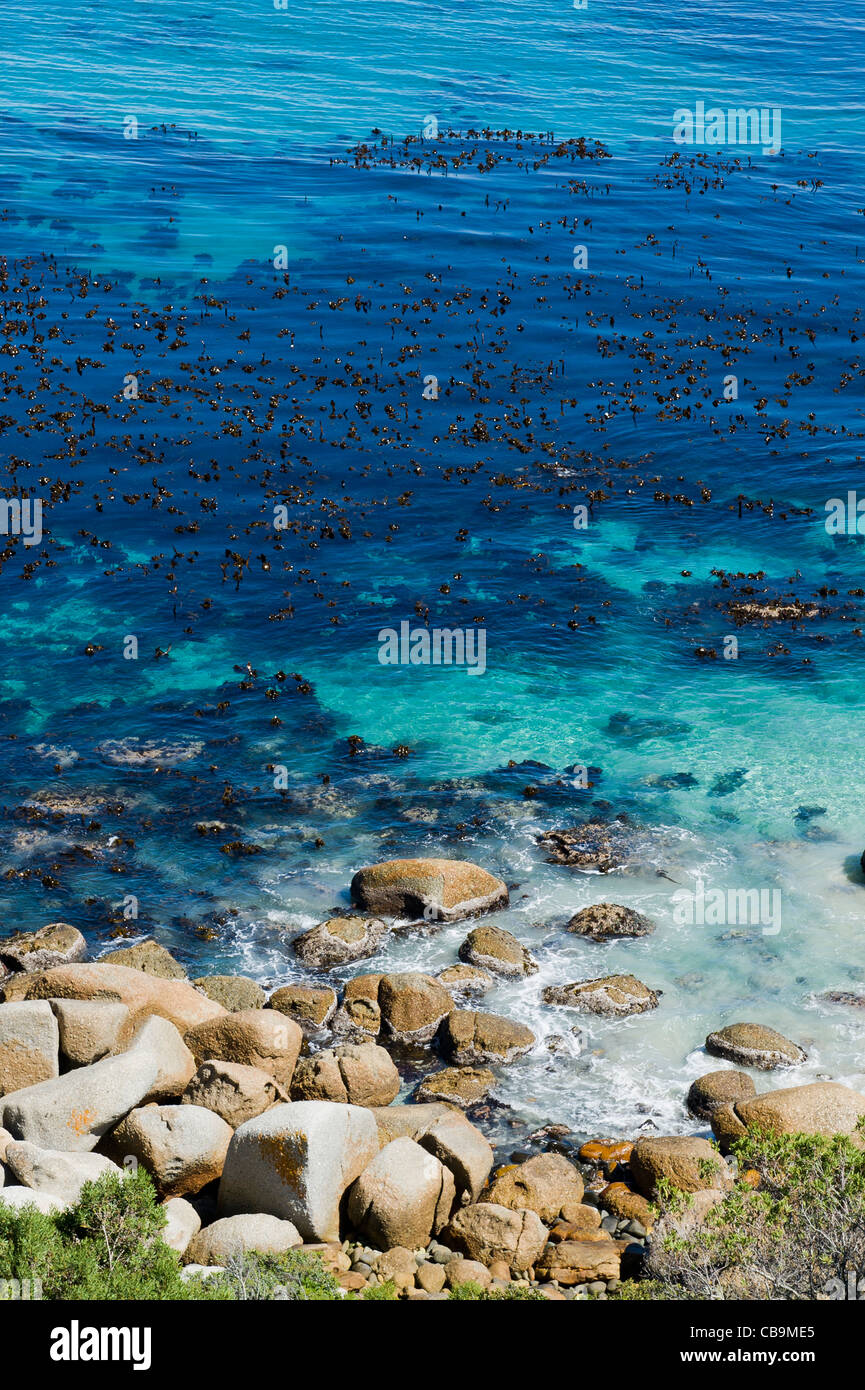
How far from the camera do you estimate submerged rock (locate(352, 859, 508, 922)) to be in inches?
1259

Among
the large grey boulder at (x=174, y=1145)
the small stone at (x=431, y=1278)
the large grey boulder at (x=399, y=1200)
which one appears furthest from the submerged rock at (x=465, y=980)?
the small stone at (x=431, y=1278)

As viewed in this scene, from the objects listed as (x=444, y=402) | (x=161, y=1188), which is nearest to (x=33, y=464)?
(x=444, y=402)

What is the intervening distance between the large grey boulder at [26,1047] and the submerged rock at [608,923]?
12673mm

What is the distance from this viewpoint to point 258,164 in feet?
290

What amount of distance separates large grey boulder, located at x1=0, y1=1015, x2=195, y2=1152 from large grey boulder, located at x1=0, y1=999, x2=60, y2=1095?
790mm

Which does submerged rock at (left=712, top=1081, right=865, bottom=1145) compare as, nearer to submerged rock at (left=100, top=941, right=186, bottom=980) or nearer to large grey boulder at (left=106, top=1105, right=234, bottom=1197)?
large grey boulder at (left=106, top=1105, right=234, bottom=1197)

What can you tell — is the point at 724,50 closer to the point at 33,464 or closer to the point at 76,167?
the point at 76,167

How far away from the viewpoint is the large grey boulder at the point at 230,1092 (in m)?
24.2

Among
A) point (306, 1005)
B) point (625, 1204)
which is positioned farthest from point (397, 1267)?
point (306, 1005)

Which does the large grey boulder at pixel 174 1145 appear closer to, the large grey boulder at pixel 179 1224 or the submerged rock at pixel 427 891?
the large grey boulder at pixel 179 1224

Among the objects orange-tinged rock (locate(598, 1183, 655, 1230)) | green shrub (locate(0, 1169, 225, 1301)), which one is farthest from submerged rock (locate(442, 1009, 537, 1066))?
green shrub (locate(0, 1169, 225, 1301))

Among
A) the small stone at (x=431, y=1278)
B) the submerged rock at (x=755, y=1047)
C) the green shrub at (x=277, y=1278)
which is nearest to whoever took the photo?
the green shrub at (x=277, y=1278)
